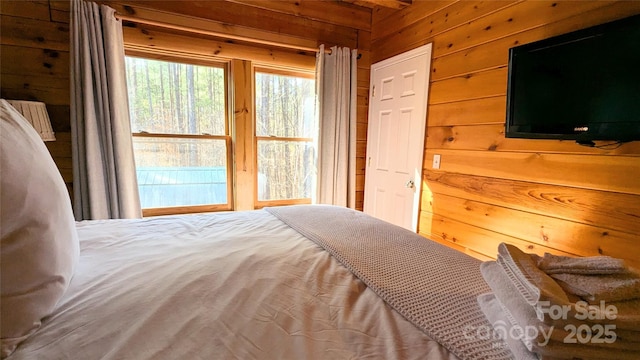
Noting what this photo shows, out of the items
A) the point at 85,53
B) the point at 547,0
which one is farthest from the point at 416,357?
the point at 85,53

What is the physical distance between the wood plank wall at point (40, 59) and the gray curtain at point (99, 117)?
0.17 metres

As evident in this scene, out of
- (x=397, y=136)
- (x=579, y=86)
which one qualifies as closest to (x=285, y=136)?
(x=397, y=136)

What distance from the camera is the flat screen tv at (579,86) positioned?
1.22 m

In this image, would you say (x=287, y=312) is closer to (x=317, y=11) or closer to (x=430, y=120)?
(x=430, y=120)

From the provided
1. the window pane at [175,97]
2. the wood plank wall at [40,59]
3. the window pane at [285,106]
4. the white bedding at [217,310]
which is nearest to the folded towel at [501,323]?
the white bedding at [217,310]

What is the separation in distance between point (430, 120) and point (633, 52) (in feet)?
4.08

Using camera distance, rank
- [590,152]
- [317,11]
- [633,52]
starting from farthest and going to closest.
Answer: [317,11] < [590,152] < [633,52]

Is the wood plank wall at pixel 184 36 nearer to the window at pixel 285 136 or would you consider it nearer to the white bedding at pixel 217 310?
the window at pixel 285 136

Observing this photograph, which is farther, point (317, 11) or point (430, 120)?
point (317, 11)

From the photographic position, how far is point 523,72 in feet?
5.27

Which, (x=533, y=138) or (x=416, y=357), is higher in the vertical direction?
(x=533, y=138)

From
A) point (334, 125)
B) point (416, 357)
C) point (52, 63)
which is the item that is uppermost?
point (52, 63)

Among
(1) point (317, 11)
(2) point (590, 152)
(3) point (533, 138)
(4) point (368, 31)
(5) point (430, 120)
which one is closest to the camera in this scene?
(2) point (590, 152)

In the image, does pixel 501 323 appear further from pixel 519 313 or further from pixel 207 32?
pixel 207 32
